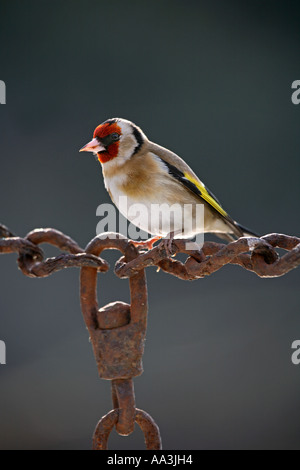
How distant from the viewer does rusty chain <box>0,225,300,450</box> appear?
73 centimetres

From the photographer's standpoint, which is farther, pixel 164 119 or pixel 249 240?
pixel 164 119

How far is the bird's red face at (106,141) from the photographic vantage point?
134 centimetres

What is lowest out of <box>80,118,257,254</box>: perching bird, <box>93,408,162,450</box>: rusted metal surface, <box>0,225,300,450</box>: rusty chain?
<box>93,408,162,450</box>: rusted metal surface

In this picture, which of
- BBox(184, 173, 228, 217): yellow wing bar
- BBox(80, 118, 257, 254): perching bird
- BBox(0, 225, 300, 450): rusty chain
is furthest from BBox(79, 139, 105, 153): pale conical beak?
BBox(0, 225, 300, 450): rusty chain

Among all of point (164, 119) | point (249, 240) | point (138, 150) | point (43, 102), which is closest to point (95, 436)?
point (249, 240)

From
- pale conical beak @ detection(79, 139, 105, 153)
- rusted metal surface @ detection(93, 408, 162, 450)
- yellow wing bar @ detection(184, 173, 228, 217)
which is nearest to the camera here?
rusted metal surface @ detection(93, 408, 162, 450)

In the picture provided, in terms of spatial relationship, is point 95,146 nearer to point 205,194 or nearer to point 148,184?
point 148,184

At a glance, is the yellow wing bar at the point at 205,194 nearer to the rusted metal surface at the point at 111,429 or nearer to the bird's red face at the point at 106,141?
the bird's red face at the point at 106,141

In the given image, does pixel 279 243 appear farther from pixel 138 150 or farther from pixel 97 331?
pixel 138 150

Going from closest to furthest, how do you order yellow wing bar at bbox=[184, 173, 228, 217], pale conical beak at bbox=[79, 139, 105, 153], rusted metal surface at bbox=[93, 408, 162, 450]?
rusted metal surface at bbox=[93, 408, 162, 450], pale conical beak at bbox=[79, 139, 105, 153], yellow wing bar at bbox=[184, 173, 228, 217]

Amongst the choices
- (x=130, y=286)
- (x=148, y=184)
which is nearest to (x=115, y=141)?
(x=148, y=184)

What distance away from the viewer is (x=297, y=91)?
7.71 feet

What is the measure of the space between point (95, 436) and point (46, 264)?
0.25 meters

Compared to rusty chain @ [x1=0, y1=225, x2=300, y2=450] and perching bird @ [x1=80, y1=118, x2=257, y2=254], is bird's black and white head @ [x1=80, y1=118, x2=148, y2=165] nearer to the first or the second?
perching bird @ [x1=80, y1=118, x2=257, y2=254]
